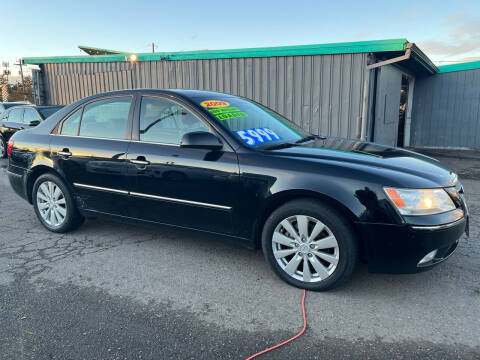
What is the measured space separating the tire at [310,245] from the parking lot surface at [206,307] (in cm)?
14

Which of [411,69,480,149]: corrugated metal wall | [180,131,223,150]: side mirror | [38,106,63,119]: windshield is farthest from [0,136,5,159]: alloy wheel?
[411,69,480,149]: corrugated metal wall

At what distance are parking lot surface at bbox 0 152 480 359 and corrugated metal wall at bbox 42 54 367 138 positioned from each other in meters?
5.75

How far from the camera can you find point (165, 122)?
3.66 meters

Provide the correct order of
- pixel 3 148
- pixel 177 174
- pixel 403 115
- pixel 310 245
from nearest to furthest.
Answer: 1. pixel 310 245
2. pixel 177 174
3. pixel 3 148
4. pixel 403 115

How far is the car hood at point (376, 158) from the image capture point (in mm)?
2936

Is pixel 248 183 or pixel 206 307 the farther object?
pixel 248 183

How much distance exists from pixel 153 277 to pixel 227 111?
5.39 feet

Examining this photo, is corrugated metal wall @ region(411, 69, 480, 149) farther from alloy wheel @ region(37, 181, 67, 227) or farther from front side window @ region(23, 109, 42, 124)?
alloy wheel @ region(37, 181, 67, 227)

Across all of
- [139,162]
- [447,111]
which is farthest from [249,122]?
[447,111]

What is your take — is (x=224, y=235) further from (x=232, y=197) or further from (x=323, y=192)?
(x=323, y=192)

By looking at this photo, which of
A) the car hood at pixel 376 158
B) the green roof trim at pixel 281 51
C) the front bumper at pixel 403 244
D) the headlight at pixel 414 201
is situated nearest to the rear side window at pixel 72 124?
the car hood at pixel 376 158

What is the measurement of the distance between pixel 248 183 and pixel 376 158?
1.07m

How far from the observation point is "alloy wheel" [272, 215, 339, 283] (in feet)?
9.57

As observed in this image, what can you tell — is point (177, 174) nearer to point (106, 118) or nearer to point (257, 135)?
point (257, 135)
